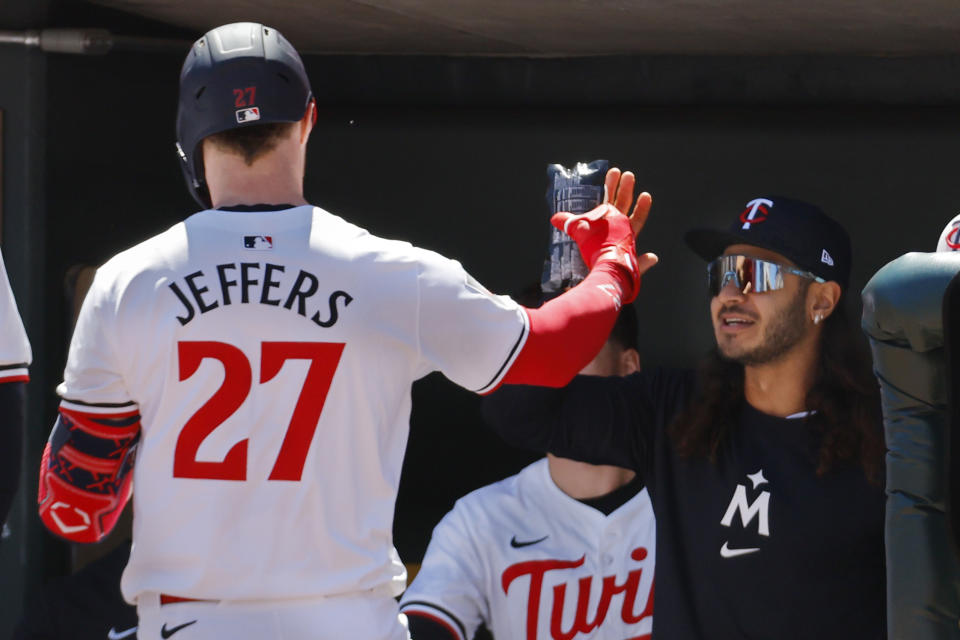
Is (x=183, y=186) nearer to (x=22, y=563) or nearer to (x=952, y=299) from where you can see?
(x=22, y=563)

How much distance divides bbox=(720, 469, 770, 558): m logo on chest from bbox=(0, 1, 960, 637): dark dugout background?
176cm

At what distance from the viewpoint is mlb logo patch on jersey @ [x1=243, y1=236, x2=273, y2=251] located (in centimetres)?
184

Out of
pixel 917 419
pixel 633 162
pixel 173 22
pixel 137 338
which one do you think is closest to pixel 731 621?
pixel 917 419

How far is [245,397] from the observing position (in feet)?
5.97

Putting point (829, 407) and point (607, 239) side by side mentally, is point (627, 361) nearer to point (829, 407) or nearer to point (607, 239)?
point (829, 407)

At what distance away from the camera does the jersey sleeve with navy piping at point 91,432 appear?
1841 millimetres

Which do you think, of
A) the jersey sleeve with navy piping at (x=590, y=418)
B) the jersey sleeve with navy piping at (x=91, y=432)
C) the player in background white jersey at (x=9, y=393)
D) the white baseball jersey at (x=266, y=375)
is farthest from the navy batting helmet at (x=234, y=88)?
the jersey sleeve with navy piping at (x=590, y=418)

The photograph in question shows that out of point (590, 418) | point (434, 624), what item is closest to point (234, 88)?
point (590, 418)

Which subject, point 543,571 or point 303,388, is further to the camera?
point 543,571

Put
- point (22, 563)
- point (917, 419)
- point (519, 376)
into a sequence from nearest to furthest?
point (519, 376)
point (917, 419)
point (22, 563)

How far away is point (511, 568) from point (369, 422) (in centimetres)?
175

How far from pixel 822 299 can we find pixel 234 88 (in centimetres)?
147

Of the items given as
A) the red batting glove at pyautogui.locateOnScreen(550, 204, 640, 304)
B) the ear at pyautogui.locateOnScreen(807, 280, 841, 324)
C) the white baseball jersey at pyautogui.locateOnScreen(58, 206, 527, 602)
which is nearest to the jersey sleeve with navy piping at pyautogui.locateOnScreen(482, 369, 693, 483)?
the ear at pyautogui.locateOnScreen(807, 280, 841, 324)

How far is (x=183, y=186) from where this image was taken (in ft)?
14.5
